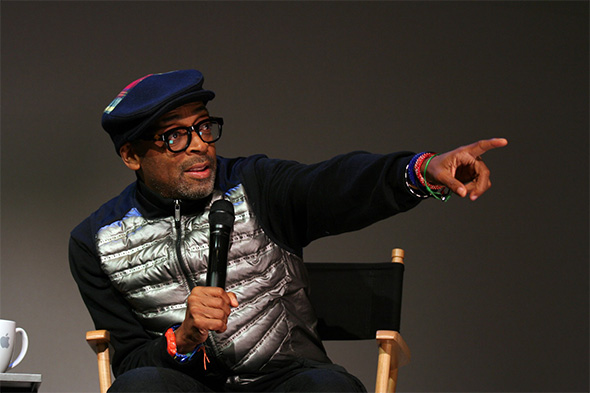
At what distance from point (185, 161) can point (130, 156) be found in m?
0.19

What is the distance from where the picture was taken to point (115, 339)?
1.92m

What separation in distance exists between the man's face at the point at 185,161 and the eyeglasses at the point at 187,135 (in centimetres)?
1

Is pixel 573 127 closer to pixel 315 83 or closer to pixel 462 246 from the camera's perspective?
pixel 462 246

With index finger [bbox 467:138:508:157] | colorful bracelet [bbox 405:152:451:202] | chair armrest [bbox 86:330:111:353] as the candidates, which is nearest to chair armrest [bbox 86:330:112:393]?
chair armrest [bbox 86:330:111:353]

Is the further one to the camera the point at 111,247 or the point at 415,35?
the point at 415,35

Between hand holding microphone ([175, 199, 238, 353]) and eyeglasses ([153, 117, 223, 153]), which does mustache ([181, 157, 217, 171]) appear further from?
hand holding microphone ([175, 199, 238, 353])

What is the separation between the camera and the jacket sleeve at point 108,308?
6.24 feet

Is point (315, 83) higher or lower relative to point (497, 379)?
higher

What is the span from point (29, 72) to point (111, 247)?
1.62 m

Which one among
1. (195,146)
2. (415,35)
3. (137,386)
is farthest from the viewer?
(415,35)

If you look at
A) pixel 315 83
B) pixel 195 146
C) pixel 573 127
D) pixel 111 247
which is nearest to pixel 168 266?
pixel 111 247

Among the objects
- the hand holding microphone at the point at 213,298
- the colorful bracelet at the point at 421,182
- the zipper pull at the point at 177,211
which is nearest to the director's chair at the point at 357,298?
the zipper pull at the point at 177,211

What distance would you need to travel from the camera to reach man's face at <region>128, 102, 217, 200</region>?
1.83 m

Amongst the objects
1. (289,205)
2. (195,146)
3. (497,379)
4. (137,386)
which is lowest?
(497,379)
